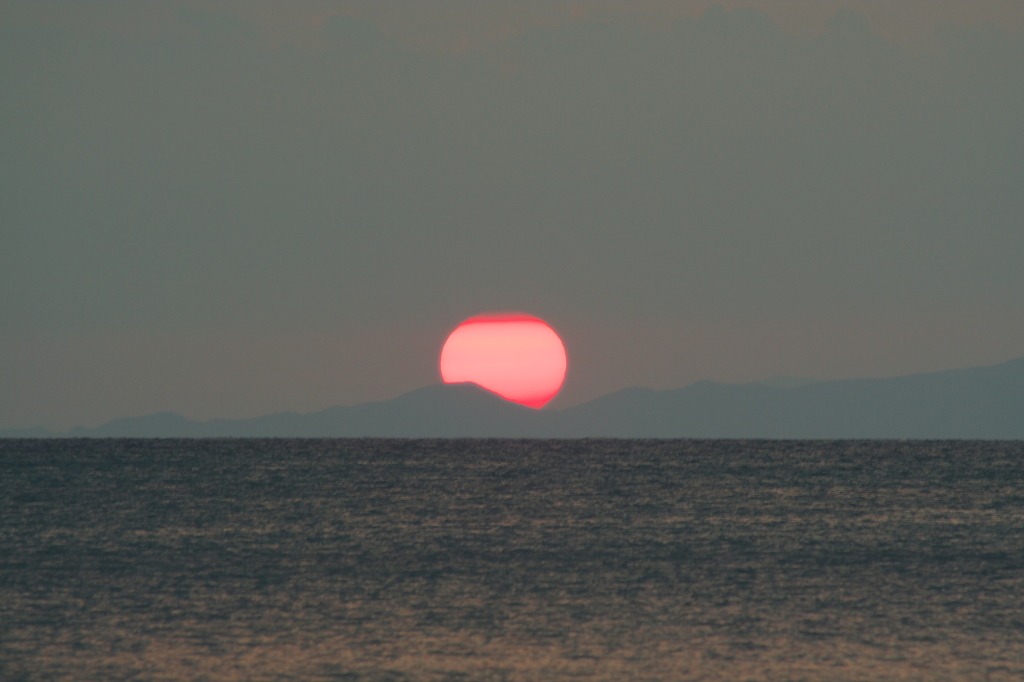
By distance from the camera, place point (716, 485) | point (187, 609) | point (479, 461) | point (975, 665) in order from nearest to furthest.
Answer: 1. point (975, 665)
2. point (187, 609)
3. point (716, 485)
4. point (479, 461)

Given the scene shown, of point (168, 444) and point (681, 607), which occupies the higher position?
point (168, 444)

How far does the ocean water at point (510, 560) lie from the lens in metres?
2.53

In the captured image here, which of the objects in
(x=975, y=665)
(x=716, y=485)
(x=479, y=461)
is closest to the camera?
(x=975, y=665)

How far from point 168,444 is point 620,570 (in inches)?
98.3

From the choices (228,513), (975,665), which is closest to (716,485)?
(975,665)

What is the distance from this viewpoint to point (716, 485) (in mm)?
4090

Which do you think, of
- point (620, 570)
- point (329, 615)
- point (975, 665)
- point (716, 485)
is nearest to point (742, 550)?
point (620, 570)

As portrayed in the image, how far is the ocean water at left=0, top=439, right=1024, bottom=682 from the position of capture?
8.29 feet

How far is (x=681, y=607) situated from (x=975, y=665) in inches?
31.3

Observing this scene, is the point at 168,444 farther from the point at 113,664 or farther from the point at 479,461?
the point at 113,664

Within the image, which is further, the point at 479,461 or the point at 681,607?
the point at 479,461

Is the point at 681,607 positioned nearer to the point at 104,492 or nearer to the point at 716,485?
the point at 716,485

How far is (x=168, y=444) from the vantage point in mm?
4660

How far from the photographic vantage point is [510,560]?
3273mm
